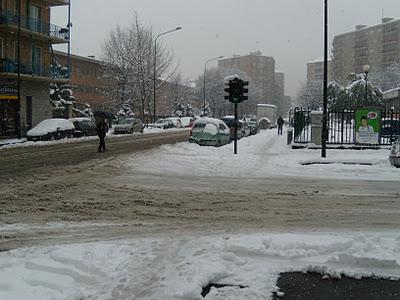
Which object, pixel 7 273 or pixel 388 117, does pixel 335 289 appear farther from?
pixel 388 117

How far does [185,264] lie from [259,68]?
14758cm

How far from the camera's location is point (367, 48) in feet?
429

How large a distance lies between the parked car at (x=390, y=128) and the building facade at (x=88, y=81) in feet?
173

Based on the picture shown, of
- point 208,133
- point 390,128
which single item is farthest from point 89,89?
point 390,128

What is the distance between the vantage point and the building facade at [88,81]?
72.6m

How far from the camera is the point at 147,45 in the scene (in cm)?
6500

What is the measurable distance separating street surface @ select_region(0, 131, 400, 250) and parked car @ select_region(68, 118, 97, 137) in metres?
21.1

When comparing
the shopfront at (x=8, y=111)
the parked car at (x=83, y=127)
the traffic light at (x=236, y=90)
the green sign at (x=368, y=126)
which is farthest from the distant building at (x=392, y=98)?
the shopfront at (x=8, y=111)

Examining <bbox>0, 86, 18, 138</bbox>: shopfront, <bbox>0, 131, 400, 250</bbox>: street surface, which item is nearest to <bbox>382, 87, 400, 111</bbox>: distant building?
<bbox>0, 86, 18, 138</bbox>: shopfront

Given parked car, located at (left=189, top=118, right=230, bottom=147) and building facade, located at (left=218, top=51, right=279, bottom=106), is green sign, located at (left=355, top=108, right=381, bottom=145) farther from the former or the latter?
building facade, located at (left=218, top=51, right=279, bottom=106)

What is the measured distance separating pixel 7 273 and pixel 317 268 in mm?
3433

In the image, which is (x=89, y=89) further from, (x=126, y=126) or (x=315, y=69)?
(x=315, y=69)

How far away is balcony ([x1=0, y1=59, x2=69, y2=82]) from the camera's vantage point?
34125 mm

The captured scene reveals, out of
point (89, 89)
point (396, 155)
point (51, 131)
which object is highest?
point (89, 89)
